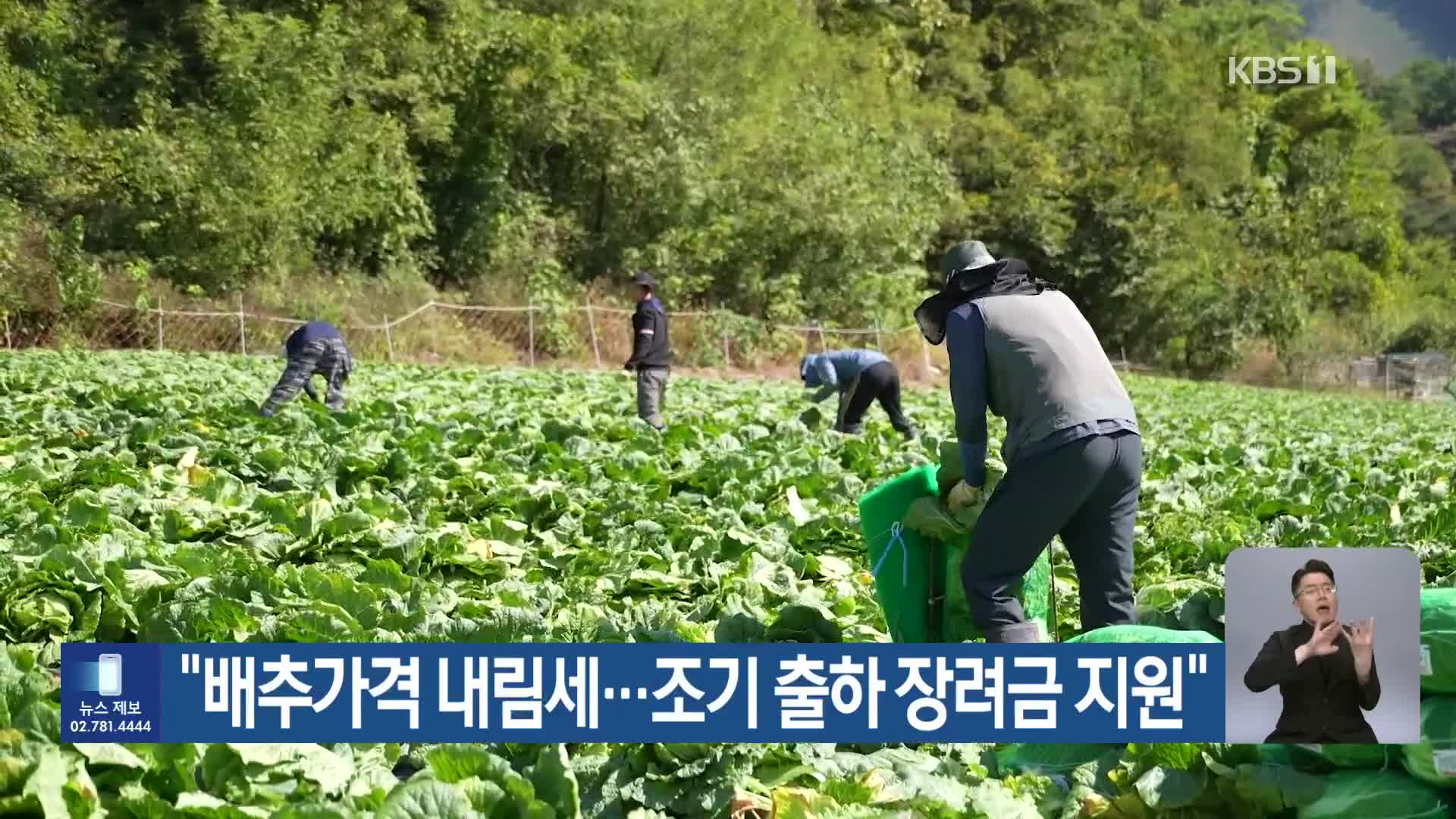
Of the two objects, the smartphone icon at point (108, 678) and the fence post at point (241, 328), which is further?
the fence post at point (241, 328)

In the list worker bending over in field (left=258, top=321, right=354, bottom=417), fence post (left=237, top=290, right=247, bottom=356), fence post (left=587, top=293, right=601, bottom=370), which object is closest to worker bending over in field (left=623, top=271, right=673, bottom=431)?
A: worker bending over in field (left=258, top=321, right=354, bottom=417)

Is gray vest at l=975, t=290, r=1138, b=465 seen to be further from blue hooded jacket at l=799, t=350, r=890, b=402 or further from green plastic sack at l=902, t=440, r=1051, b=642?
blue hooded jacket at l=799, t=350, r=890, b=402

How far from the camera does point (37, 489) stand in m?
7.23

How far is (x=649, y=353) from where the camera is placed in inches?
472

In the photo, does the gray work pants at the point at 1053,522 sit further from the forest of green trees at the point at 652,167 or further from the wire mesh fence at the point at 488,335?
the forest of green trees at the point at 652,167

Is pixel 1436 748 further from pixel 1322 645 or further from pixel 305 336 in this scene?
pixel 305 336

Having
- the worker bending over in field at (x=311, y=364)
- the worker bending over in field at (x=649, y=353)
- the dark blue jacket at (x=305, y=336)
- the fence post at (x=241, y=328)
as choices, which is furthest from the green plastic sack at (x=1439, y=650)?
the fence post at (x=241, y=328)

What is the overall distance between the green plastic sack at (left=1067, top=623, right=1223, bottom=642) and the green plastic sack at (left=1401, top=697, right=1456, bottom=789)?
56 centimetres

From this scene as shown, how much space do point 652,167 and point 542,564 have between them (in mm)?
32372

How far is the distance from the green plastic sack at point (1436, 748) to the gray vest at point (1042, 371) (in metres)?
1.18

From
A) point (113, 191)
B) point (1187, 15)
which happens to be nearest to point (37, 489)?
point (113, 191)

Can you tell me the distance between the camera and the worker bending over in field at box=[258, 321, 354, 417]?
1144 centimetres

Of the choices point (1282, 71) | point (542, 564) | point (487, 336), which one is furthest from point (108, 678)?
point (1282, 71)

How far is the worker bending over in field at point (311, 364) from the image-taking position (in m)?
11.4
